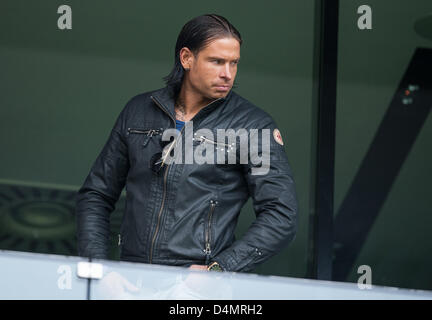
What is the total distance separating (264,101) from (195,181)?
6.39 ft

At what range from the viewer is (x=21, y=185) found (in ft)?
12.4

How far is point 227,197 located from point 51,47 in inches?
88.4

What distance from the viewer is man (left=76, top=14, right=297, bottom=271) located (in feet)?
5.92

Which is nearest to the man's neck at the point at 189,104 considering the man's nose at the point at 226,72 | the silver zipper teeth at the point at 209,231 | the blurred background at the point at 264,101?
the man's nose at the point at 226,72

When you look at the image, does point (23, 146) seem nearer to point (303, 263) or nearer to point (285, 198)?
point (303, 263)

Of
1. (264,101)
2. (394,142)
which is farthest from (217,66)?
(394,142)

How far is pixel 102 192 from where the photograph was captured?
198cm

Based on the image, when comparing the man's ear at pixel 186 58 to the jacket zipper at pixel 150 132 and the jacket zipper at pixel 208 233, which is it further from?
the jacket zipper at pixel 208 233

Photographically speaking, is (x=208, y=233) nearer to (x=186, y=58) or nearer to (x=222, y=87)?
(x=222, y=87)

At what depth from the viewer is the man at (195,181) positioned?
181 cm

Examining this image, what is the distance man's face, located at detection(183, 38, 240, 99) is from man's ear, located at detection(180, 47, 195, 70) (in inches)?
1.3

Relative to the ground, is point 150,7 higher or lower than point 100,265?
A: higher

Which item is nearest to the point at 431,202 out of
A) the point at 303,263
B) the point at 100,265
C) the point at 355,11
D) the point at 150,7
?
the point at 303,263

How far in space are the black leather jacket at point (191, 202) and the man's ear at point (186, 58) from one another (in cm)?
11
